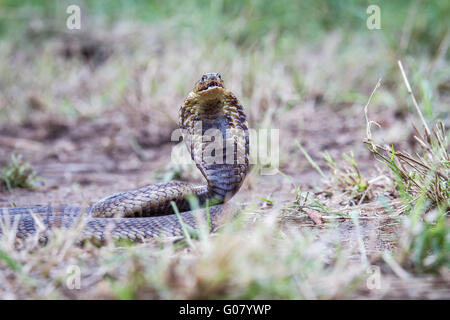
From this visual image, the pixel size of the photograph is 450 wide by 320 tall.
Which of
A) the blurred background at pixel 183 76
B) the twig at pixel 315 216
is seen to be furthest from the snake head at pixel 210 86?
the blurred background at pixel 183 76

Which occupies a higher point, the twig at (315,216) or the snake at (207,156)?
the snake at (207,156)

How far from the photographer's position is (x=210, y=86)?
2965 mm

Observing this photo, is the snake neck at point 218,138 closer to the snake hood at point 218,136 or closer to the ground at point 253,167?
the snake hood at point 218,136

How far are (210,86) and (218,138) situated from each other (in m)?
0.35

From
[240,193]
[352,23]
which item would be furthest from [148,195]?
[352,23]

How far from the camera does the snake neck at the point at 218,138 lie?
304cm

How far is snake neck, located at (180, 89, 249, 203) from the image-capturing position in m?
3.04

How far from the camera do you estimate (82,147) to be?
19.9ft

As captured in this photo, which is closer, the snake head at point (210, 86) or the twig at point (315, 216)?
the twig at point (315, 216)

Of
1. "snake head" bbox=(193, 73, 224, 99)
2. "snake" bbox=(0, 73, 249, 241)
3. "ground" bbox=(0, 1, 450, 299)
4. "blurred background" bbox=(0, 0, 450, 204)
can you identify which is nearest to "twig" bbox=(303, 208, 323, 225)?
"ground" bbox=(0, 1, 450, 299)

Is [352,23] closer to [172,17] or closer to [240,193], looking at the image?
[172,17]

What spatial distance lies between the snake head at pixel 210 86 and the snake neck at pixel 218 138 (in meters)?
0.02

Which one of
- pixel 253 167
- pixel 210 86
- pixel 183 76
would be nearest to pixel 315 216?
pixel 210 86

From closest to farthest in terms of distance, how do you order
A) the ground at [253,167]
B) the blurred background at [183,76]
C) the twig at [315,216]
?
the ground at [253,167], the twig at [315,216], the blurred background at [183,76]
